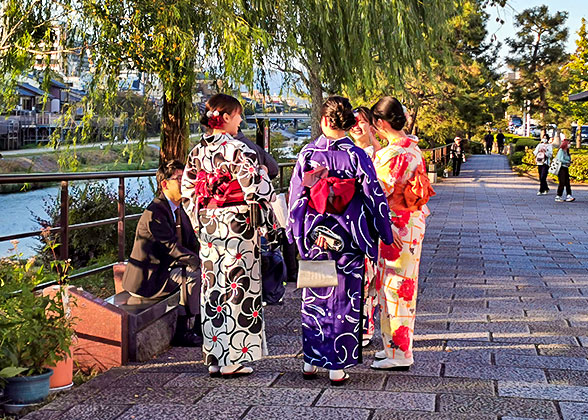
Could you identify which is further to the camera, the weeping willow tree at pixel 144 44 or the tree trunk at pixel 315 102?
the tree trunk at pixel 315 102

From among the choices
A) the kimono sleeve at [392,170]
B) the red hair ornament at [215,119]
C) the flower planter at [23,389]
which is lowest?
the flower planter at [23,389]

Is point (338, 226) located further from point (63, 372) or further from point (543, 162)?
point (543, 162)

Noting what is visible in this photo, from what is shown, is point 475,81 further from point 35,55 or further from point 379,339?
point 379,339

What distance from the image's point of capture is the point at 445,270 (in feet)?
31.0

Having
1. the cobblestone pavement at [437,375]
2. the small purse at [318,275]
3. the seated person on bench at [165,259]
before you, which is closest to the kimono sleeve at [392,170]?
the small purse at [318,275]

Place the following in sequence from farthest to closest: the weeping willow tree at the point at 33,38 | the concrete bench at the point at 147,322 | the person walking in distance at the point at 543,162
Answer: the person walking in distance at the point at 543,162, the weeping willow tree at the point at 33,38, the concrete bench at the point at 147,322

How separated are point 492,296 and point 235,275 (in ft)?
12.6

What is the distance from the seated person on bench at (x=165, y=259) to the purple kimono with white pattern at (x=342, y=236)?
130 cm

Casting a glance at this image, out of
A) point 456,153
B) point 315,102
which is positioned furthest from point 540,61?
point 315,102

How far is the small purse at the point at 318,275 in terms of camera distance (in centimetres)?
448

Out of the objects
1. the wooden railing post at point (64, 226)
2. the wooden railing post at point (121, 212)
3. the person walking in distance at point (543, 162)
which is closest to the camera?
the wooden railing post at point (64, 226)

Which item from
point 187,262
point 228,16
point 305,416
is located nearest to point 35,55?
point 228,16

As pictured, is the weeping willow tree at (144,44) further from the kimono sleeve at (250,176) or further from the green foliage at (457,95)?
the green foliage at (457,95)

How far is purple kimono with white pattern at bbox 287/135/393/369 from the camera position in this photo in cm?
456
